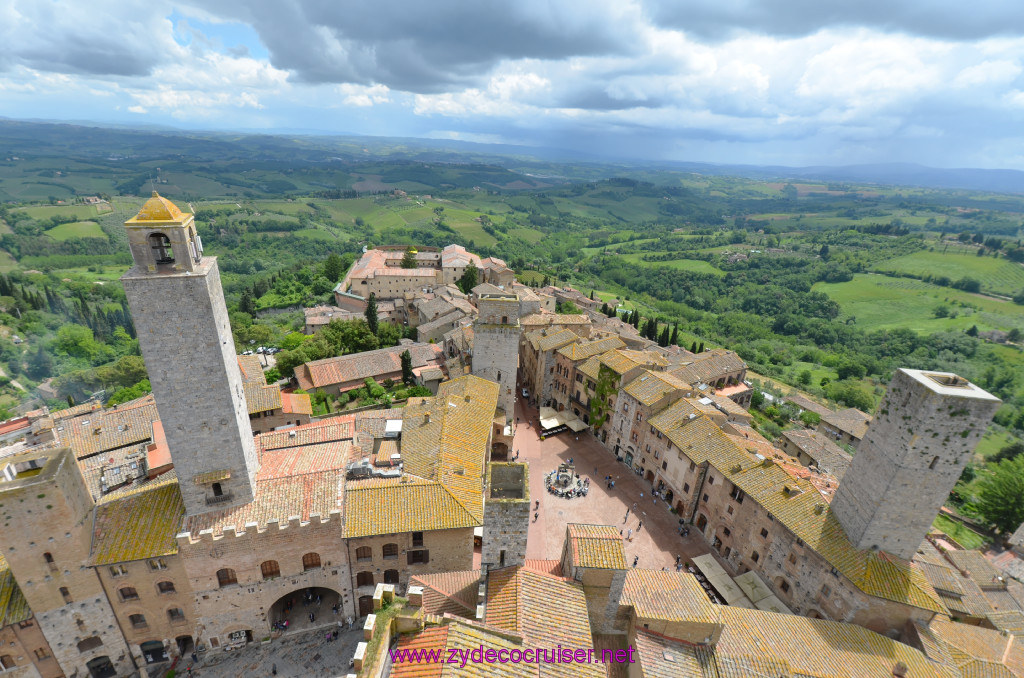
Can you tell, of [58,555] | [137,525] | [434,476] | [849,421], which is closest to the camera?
[58,555]

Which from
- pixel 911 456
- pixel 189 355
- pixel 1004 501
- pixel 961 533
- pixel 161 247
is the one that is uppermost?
Answer: pixel 161 247

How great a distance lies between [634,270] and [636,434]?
532 ft

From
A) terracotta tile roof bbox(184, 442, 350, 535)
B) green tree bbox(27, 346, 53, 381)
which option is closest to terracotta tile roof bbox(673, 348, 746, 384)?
terracotta tile roof bbox(184, 442, 350, 535)

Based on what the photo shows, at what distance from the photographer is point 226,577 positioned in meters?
28.1

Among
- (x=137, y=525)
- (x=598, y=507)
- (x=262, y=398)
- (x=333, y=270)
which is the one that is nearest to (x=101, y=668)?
(x=137, y=525)

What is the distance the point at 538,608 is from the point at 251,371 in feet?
153

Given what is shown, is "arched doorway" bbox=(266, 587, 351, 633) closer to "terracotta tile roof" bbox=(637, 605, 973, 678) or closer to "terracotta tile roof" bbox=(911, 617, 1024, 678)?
"terracotta tile roof" bbox=(637, 605, 973, 678)

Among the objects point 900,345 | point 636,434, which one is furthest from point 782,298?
point 636,434

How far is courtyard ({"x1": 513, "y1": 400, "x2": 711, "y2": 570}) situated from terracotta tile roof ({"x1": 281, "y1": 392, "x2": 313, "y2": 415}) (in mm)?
23592

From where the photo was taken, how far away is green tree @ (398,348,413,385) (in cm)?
5947

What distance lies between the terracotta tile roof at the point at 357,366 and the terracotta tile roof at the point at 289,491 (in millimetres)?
24145

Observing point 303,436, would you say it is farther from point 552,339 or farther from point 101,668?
point 552,339

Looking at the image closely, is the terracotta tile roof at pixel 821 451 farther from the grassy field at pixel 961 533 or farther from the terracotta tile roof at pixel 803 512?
the terracotta tile roof at pixel 803 512

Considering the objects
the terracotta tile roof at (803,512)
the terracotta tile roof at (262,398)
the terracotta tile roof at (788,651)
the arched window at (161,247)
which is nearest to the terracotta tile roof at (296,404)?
the terracotta tile roof at (262,398)
